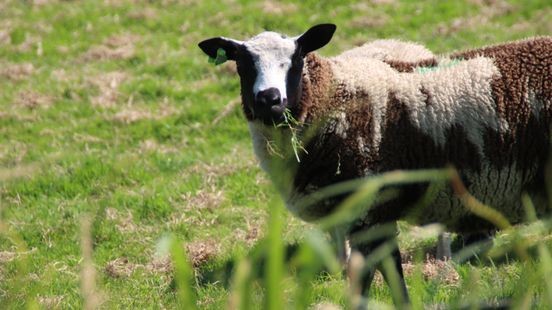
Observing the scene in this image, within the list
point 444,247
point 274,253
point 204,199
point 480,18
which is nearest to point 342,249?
point 444,247

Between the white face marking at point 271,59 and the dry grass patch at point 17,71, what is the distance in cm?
791

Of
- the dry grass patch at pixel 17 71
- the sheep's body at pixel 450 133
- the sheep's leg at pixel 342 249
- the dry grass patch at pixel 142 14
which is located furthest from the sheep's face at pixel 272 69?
the dry grass patch at pixel 142 14

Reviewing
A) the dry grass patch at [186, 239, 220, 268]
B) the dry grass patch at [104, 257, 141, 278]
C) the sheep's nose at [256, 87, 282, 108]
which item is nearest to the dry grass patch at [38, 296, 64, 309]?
the dry grass patch at [104, 257, 141, 278]

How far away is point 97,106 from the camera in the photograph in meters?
11.2

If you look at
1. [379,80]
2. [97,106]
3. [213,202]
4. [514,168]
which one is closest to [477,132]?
[514,168]

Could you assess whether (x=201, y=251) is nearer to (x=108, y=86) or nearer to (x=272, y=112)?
(x=272, y=112)

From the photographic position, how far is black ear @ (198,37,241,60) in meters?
5.88

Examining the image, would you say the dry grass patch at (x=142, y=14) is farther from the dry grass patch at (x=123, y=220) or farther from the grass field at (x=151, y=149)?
the dry grass patch at (x=123, y=220)

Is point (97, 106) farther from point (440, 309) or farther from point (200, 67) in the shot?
point (440, 309)

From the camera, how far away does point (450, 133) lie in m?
5.36

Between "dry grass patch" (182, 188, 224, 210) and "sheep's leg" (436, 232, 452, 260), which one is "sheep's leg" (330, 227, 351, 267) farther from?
"dry grass patch" (182, 188, 224, 210)

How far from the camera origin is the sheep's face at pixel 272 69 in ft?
17.0

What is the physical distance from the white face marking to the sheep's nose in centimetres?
4

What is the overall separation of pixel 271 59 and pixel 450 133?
1.40 metres
